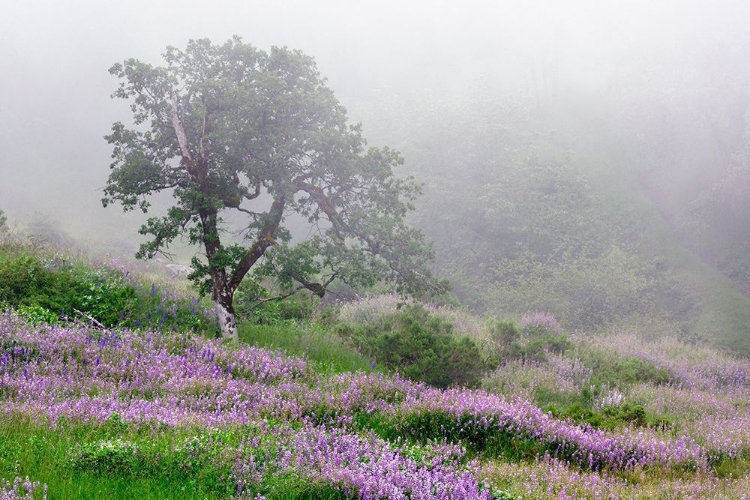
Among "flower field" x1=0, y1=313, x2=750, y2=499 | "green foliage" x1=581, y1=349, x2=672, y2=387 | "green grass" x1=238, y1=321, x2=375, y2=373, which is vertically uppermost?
"green foliage" x1=581, y1=349, x2=672, y2=387

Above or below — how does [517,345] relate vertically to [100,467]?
above

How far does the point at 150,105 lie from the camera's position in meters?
9.79

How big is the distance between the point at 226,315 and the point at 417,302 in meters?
6.93

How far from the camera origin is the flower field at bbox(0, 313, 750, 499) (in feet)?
12.9

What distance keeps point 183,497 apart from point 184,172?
25.0 feet

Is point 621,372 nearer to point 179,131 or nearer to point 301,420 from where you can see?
point 301,420

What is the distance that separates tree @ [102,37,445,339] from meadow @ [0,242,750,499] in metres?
1.16

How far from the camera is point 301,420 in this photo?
5.65m

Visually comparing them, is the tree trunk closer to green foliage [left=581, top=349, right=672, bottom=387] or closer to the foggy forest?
the foggy forest

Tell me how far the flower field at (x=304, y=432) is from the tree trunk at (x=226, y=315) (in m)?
0.80

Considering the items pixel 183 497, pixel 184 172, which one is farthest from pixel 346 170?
pixel 183 497

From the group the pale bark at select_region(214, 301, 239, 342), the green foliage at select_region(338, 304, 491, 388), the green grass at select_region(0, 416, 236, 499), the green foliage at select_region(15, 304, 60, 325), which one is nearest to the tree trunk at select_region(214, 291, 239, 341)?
the pale bark at select_region(214, 301, 239, 342)

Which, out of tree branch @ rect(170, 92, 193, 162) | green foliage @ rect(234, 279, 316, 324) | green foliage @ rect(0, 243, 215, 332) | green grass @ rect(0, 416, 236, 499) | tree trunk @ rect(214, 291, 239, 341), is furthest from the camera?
green foliage @ rect(234, 279, 316, 324)

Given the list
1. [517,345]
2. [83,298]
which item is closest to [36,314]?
[83,298]
